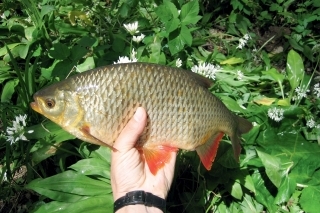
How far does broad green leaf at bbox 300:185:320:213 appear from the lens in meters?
2.23

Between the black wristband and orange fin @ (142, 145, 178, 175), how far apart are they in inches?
4.3

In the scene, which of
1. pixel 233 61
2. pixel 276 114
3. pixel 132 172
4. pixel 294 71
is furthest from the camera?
pixel 233 61

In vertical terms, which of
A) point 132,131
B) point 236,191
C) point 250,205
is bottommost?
point 250,205

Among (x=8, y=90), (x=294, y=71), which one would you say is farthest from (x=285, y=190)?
(x=8, y=90)

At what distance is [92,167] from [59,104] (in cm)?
70

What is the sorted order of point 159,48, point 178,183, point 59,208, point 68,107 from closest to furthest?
point 68,107, point 59,208, point 178,183, point 159,48

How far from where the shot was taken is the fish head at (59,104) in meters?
1.56

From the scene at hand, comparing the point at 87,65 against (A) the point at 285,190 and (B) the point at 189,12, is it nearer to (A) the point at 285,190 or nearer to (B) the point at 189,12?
(B) the point at 189,12

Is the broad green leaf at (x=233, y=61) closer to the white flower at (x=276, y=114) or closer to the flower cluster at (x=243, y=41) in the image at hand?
the flower cluster at (x=243, y=41)

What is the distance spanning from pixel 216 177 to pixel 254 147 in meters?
0.27

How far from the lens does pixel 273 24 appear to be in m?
3.79

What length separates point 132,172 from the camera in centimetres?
183

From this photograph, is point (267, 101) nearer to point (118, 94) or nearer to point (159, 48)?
point (159, 48)

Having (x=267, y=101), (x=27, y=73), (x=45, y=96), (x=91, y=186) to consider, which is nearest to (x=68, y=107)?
(x=45, y=96)
